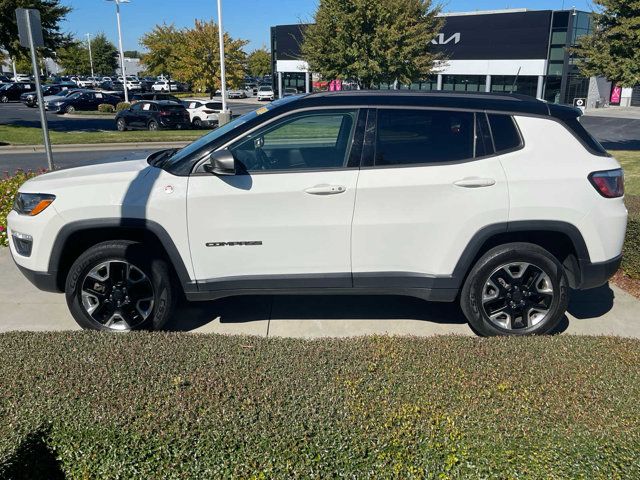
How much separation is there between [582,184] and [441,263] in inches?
44.2

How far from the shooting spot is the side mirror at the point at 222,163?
3803 millimetres

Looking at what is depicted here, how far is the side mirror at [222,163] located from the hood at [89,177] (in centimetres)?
58

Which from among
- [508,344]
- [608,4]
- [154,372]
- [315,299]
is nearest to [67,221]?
[154,372]

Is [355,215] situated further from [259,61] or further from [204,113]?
[259,61]

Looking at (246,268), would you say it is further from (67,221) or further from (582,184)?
(582,184)

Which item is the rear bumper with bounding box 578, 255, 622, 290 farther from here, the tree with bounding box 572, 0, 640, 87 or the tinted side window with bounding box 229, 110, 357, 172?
the tree with bounding box 572, 0, 640, 87

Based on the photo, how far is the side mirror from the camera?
3803mm

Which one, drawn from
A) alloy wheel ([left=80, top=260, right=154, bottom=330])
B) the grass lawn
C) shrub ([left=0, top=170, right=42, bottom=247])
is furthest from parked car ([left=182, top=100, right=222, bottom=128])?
alloy wheel ([left=80, top=260, right=154, bottom=330])

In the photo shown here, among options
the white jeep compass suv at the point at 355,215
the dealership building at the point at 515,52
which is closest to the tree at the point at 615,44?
the white jeep compass suv at the point at 355,215

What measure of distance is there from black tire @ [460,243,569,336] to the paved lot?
368mm

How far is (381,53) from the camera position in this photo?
20.8 meters

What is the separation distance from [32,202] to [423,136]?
113 inches

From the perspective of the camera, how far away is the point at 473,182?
3.99m

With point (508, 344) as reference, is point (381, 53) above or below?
above
